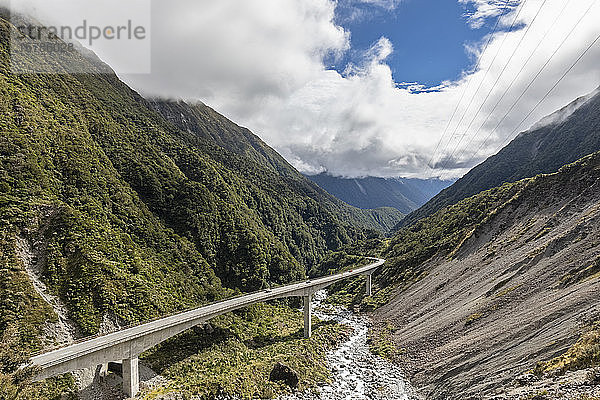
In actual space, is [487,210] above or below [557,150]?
below

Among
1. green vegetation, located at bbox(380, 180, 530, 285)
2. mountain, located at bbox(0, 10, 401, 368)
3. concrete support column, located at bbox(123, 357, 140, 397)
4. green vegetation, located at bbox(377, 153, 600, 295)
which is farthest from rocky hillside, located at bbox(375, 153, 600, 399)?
mountain, located at bbox(0, 10, 401, 368)

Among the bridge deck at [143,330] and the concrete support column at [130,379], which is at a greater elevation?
the bridge deck at [143,330]

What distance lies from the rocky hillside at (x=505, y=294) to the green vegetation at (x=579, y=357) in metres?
0.09

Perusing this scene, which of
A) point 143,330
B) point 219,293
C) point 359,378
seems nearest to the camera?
point 143,330

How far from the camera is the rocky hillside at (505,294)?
29.4m

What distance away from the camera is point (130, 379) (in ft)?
109

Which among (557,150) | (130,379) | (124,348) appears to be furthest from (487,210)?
(557,150)

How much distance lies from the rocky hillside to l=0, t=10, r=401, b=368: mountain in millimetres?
35579

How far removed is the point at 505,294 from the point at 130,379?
45.6 meters

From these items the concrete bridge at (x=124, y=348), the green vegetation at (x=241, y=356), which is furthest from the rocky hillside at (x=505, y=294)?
the concrete bridge at (x=124, y=348)

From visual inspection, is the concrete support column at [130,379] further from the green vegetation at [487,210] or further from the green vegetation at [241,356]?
the green vegetation at [487,210]

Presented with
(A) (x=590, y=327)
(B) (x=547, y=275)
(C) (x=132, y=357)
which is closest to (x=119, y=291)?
(C) (x=132, y=357)

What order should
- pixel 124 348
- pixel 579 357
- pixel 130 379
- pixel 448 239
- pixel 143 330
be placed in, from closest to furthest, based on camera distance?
pixel 579 357 < pixel 130 379 < pixel 124 348 < pixel 143 330 < pixel 448 239

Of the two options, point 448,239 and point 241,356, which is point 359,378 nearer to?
point 241,356
